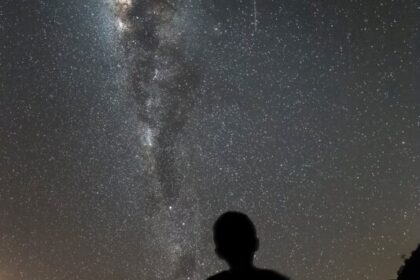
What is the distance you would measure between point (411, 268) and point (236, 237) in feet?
44.0

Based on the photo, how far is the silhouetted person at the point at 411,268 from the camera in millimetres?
13438

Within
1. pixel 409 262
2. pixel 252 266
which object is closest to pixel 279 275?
pixel 252 266

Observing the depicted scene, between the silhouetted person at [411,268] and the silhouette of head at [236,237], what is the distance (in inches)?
507

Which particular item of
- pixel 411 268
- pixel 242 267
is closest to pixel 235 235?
pixel 242 267

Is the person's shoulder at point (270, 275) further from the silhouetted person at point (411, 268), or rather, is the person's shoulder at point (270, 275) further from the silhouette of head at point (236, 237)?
the silhouetted person at point (411, 268)

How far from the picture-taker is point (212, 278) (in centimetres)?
192

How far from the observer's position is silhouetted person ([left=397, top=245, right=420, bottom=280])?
13.4m

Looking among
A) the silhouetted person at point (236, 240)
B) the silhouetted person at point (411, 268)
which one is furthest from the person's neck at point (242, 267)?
the silhouetted person at point (411, 268)

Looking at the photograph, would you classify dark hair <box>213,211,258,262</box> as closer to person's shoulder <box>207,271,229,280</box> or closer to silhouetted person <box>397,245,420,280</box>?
person's shoulder <box>207,271,229,280</box>

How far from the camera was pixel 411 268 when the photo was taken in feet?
45.0

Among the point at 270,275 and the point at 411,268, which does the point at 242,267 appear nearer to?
the point at 270,275

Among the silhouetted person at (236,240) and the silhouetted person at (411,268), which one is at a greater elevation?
the silhouetted person at (236,240)

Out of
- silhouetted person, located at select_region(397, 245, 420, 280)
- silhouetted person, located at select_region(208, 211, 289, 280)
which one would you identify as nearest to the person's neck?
silhouetted person, located at select_region(208, 211, 289, 280)

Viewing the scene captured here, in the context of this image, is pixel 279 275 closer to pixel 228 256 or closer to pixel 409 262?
pixel 228 256
